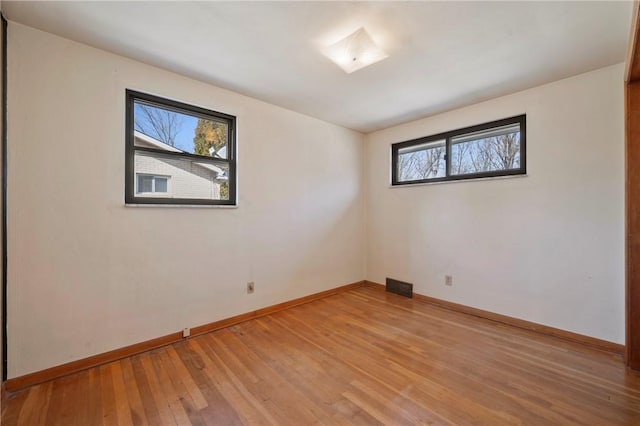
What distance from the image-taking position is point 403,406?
1609 millimetres

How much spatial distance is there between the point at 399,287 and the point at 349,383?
214cm

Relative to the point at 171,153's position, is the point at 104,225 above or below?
below

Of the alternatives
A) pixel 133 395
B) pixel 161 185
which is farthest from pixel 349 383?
pixel 161 185

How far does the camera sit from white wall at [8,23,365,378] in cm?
180

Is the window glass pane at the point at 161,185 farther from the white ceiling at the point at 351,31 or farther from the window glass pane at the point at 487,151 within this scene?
the window glass pane at the point at 487,151

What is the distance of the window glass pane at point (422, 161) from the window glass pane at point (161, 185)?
3014mm

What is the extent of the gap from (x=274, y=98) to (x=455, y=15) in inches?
73.3

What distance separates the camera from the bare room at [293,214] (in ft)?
5.54

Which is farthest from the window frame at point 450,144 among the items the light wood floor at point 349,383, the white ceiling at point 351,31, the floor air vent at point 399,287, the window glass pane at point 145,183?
the window glass pane at point 145,183

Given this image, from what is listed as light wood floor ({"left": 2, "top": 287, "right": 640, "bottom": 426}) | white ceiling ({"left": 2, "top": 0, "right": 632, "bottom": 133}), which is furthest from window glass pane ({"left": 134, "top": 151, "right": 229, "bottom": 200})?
light wood floor ({"left": 2, "top": 287, "right": 640, "bottom": 426})

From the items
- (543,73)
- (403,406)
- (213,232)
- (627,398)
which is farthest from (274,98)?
(627,398)

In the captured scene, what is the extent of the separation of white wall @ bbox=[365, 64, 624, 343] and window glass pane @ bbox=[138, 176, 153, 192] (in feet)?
10.1

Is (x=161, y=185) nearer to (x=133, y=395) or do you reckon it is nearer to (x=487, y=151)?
(x=133, y=395)

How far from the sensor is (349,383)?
1.83 metres
